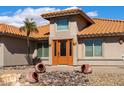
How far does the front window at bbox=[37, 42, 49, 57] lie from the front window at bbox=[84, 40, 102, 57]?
14.2ft

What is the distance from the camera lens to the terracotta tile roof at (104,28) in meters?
24.2

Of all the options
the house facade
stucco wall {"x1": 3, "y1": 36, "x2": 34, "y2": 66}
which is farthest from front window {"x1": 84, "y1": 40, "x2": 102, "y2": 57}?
stucco wall {"x1": 3, "y1": 36, "x2": 34, "y2": 66}

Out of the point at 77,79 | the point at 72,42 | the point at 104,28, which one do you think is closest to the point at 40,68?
the point at 77,79

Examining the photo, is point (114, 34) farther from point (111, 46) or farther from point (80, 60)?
point (80, 60)

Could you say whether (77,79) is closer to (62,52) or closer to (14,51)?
(62,52)

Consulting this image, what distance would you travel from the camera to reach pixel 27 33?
84.6ft

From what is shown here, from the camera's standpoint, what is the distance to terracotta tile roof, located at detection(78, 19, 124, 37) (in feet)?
79.3

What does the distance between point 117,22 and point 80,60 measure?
5.44 m

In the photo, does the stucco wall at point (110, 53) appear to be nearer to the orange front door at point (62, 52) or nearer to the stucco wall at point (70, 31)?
the orange front door at point (62, 52)

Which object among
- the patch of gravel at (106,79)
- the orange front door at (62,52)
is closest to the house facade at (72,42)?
the orange front door at (62,52)

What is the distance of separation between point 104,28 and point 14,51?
8.19 metres

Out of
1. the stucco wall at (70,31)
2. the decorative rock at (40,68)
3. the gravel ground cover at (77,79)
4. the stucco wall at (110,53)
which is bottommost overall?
the gravel ground cover at (77,79)

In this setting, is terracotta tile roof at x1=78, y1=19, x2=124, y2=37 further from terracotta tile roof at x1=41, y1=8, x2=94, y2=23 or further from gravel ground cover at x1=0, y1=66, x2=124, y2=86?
gravel ground cover at x1=0, y1=66, x2=124, y2=86
